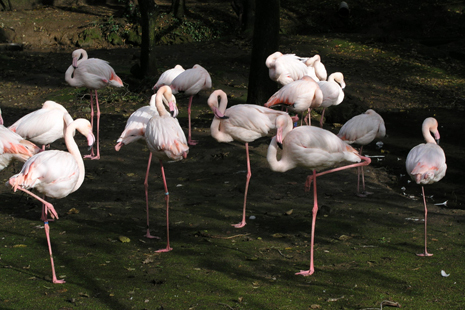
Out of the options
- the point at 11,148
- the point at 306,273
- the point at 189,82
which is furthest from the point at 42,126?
the point at 306,273

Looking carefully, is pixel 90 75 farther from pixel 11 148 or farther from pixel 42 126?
pixel 11 148

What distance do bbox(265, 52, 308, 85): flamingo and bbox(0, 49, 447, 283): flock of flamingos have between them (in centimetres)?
3

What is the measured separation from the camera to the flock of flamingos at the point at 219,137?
14.5 feet

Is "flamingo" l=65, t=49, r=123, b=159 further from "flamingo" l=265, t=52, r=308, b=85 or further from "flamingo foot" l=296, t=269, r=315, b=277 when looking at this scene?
"flamingo foot" l=296, t=269, r=315, b=277

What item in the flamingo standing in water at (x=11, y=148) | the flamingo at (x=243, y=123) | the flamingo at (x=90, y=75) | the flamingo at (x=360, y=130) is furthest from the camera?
the flamingo at (x=90, y=75)

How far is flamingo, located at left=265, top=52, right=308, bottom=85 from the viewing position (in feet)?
28.2

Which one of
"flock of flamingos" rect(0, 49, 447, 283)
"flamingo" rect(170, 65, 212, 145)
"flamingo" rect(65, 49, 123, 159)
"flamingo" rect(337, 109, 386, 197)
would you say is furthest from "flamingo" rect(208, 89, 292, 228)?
"flamingo" rect(65, 49, 123, 159)

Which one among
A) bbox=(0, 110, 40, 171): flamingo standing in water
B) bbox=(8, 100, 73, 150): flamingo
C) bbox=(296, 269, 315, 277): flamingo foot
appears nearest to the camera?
bbox=(296, 269, 315, 277): flamingo foot

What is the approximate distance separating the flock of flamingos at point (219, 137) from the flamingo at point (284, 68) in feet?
0.08

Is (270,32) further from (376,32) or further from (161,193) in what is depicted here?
(376,32)

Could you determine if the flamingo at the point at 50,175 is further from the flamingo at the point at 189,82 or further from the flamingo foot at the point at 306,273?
the flamingo at the point at 189,82

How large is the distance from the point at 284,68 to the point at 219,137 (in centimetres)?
308

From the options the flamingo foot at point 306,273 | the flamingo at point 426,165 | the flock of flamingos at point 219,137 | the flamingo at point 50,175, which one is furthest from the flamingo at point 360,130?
the flamingo at point 50,175

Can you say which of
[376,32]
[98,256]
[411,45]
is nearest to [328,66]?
[411,45]
